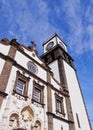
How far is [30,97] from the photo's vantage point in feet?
39.6

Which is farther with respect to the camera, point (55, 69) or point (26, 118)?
point (55, 69)

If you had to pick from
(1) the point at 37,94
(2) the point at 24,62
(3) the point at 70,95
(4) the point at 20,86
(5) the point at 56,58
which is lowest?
(1) the point at 37,94

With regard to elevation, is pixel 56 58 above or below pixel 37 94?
above

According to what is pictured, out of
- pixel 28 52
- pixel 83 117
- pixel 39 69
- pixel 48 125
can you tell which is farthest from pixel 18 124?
pixel 83 117

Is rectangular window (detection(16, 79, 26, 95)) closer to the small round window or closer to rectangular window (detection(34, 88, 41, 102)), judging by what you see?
rectangular window (detection(34, 88, 41, 102))

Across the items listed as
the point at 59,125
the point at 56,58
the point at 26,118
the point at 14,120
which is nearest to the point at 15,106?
the point at 14,120

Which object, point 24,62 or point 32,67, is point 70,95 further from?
point 24,62

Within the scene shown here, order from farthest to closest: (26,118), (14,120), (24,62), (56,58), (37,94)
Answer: (56,58)
(24,62)
(37,94)
(26,118)
(14,120)

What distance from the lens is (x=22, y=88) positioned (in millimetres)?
12500

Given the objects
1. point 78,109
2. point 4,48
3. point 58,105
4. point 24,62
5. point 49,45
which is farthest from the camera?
point 49,45

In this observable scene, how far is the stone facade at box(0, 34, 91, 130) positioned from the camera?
1005cm

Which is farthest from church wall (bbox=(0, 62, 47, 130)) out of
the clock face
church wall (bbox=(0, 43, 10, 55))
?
the clock face

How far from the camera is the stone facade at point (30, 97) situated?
1005 cm

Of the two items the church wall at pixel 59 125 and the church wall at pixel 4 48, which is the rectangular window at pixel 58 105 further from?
the church wall at pixel 4 48
